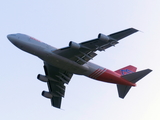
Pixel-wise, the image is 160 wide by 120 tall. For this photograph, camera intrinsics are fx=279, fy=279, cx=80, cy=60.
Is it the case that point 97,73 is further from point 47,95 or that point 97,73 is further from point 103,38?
point 47,95

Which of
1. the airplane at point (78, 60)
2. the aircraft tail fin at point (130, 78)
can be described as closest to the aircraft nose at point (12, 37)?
the airplane at point (78, 60)

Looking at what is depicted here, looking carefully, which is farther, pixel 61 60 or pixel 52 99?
pixel 52 99

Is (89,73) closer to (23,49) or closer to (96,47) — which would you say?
(96,47)

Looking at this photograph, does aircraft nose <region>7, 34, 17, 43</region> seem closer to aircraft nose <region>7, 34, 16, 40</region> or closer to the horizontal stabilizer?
aircraft nose <region>7, 34, 16, 40</region>

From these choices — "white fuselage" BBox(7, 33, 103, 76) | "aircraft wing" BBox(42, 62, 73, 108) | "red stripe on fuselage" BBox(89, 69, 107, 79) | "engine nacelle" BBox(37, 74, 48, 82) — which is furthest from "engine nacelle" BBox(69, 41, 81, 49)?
"engine nacelle" BBox(37, 74, 48, 82)

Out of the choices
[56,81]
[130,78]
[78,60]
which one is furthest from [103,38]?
[56,81]

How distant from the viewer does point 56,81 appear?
5050 centimetres

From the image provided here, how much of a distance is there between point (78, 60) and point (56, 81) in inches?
354

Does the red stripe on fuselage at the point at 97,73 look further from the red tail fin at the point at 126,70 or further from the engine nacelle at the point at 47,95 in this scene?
the engine nacelle at the point at 47,95

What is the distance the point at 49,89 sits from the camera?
5172 centimetres

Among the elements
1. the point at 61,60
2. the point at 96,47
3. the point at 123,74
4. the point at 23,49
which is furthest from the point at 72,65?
the point at 123,74

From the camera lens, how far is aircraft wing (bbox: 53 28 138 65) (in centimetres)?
3916

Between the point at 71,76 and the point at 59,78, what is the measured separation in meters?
2.21

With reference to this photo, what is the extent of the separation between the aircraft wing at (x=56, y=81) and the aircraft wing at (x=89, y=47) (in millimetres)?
6400
